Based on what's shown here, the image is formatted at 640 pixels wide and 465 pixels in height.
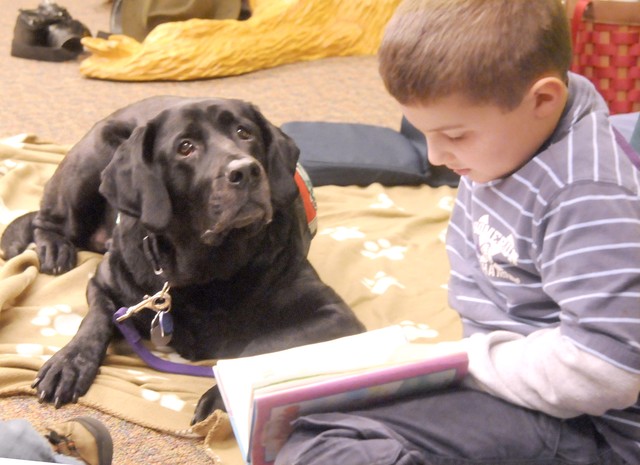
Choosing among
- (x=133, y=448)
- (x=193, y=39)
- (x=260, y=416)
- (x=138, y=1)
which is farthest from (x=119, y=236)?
(x=138, y=1)

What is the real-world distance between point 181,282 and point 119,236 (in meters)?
0.20

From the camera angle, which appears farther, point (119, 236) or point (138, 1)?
point (138, 1)

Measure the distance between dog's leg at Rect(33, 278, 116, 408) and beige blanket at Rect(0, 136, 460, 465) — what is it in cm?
3

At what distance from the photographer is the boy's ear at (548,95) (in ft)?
3.13

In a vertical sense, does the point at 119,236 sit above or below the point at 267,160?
below

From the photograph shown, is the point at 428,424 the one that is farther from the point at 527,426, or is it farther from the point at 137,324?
the point at 137,324

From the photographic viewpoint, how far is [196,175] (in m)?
1.44

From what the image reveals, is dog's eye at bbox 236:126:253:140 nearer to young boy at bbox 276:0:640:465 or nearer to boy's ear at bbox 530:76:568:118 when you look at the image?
young boy at bbox 276:0:640:465

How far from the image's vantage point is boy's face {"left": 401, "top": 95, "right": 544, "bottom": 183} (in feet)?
3.22

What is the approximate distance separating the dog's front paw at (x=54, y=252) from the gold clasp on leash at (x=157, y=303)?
37 cm

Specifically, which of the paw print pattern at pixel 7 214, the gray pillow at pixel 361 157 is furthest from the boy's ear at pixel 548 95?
the paw print pattern at pixel 7 214

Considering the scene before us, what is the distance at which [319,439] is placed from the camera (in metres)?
0.98

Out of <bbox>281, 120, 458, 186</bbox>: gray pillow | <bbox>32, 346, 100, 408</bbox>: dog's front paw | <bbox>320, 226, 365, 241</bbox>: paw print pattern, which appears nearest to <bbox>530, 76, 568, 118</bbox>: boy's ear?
<bbox>32, 346, 100, 408</bbox>: dog's front paw

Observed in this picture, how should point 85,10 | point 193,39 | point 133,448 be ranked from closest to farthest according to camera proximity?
1. point 133,448
2. point 193,39
3. point 85,10
